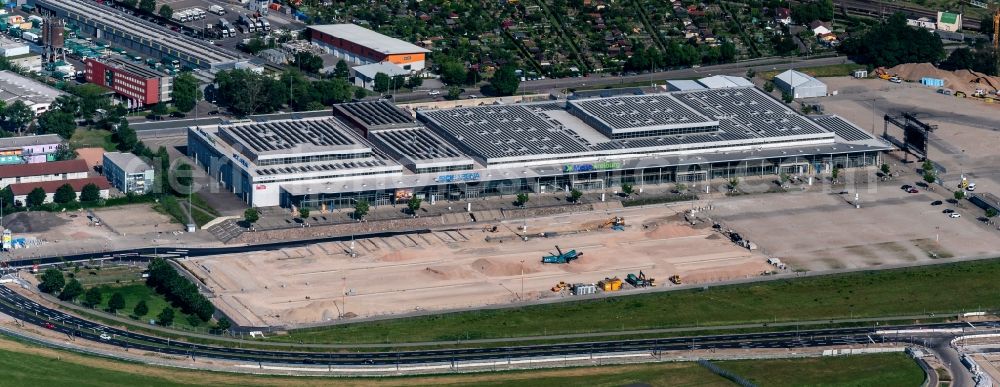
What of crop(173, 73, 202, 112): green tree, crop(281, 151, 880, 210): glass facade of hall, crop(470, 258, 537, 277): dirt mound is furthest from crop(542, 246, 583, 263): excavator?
crop(173, 73, 202, 112): green tree

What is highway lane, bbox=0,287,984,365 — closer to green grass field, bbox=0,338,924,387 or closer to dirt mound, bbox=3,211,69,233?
green grass field, bbox=0,338,924,387

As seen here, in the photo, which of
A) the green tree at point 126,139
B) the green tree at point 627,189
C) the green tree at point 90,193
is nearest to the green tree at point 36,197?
the green tree at point 90,193

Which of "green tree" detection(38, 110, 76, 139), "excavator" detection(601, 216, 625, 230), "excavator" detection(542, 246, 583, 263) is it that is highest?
"green tree" detection(38, 110, 76, 139)

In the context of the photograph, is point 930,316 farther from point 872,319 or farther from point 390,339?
point 390,339

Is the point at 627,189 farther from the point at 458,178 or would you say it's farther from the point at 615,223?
the point at 458,178

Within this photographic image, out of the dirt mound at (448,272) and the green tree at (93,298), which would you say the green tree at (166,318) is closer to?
the green tree at (93,298)

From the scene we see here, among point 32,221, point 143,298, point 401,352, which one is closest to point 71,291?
point 143,298
